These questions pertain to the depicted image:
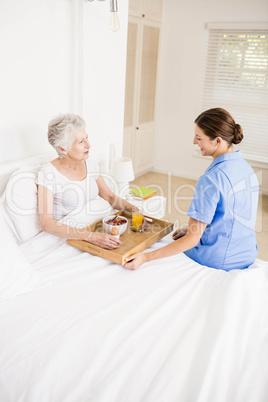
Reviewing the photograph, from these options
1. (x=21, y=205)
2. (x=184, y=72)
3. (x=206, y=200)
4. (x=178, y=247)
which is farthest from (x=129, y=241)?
(x=184, y=72)

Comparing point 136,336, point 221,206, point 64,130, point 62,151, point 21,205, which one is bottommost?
point 136,336

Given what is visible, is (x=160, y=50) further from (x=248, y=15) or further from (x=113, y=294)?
(x=113, y=294)

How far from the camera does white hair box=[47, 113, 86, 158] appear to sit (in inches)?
77.0

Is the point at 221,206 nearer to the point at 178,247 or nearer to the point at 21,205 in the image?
the point at 178,247

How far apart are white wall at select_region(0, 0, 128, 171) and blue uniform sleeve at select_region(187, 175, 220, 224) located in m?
1.10

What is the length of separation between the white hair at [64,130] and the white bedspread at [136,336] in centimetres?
65

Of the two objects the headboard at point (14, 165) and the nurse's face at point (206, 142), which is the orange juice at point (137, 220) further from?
the headboard at point (14, 165)

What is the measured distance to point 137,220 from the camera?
6.41ft

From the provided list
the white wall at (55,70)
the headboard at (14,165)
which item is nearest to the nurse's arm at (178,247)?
the headboard at (14,165)

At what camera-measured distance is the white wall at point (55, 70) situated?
6.53 ft

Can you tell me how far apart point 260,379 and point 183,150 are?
13.0 feet

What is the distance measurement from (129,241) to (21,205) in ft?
1.89

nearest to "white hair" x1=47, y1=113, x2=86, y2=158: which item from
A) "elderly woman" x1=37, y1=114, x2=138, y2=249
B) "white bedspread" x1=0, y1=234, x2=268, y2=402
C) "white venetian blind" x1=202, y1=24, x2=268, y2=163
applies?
"elderly woman" x1=37, y1=114, x2=138, y2=249

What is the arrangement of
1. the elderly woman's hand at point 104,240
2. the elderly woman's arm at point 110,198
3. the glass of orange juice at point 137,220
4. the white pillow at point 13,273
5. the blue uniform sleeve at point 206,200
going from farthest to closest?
1. the elderly woman's arm at point 110,198
2. the glass of orange juice at point 137,220
3. the elderly woman's hand at point 104,240
4. the blue uniform sleeve at point 206,200
5. the white pillow at point 13,273
